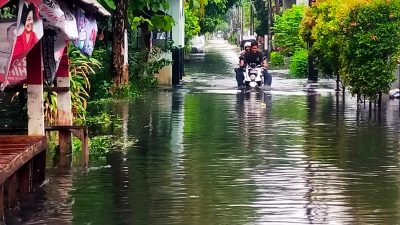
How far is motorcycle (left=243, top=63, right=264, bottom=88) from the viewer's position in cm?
3061

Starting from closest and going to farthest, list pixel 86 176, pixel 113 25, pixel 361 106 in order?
pixel 86 176 → pixel 361 106 → pixel 113 25

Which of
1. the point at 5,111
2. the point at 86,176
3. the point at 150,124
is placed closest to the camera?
the point at 86,176

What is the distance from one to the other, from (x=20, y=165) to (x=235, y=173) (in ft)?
11.9

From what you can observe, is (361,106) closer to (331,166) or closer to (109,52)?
(109,52)

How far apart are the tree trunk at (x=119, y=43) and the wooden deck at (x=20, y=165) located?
46.7 feet

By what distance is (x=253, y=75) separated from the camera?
3075 cm

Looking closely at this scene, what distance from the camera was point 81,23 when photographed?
13.3 metres

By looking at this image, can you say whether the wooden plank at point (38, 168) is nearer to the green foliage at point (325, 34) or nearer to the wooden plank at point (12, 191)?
the wooden plank at point (12, 191)

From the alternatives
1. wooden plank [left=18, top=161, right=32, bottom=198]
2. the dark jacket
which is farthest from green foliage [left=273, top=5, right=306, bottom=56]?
wooden plank [left=18, top=161, right=32, bottom=198]

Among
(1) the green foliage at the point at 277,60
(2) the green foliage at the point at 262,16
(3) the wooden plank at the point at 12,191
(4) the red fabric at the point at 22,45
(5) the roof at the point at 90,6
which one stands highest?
(2) the green foliage at the point at 262,16

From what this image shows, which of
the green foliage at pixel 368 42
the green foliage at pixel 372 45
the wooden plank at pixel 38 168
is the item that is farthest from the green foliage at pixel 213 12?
the wooden plank at pixel 38 168

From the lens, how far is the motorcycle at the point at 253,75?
30.6 metres

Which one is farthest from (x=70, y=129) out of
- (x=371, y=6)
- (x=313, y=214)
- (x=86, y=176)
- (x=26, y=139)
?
(x=371, y=6)

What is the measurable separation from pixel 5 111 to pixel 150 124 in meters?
4.52
